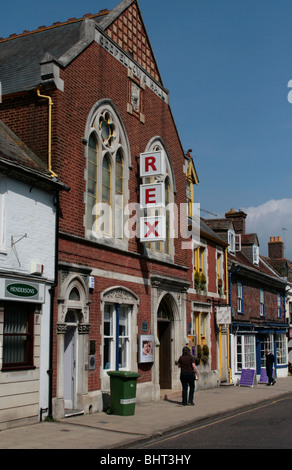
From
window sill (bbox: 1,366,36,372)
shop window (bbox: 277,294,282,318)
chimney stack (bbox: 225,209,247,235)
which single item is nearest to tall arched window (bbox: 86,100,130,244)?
window sill (bbox: 1,366,36,372)

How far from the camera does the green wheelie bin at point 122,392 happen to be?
14.5m

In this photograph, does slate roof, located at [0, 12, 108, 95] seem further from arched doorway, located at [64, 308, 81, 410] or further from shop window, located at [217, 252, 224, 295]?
shop window, located at [217, 252, 224, 295]

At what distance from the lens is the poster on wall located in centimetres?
1789

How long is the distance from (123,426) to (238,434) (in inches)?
103

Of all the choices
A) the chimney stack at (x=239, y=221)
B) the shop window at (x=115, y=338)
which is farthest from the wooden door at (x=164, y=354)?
the chimney stack at (x=239, y=221)

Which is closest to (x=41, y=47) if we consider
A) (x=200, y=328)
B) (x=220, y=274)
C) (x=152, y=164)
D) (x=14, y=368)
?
(x=152, y=164)

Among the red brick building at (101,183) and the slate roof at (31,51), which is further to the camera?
the slate roof at (31,51)

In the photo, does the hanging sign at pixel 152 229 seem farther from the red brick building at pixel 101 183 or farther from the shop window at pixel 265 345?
the shop window at pixel 265 345

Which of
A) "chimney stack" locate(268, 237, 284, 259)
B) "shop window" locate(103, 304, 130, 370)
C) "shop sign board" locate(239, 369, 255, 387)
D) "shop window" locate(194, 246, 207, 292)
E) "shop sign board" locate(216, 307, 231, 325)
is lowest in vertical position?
"shop sign board" locate(239, 369, 255, 387)

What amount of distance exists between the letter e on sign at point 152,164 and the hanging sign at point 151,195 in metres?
0.39

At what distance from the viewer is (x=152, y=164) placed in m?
18.3

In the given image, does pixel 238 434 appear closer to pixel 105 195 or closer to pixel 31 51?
pixel 105 195

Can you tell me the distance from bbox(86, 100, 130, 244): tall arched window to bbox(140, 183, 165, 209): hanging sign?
2.16 ft

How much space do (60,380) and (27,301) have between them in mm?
2357
